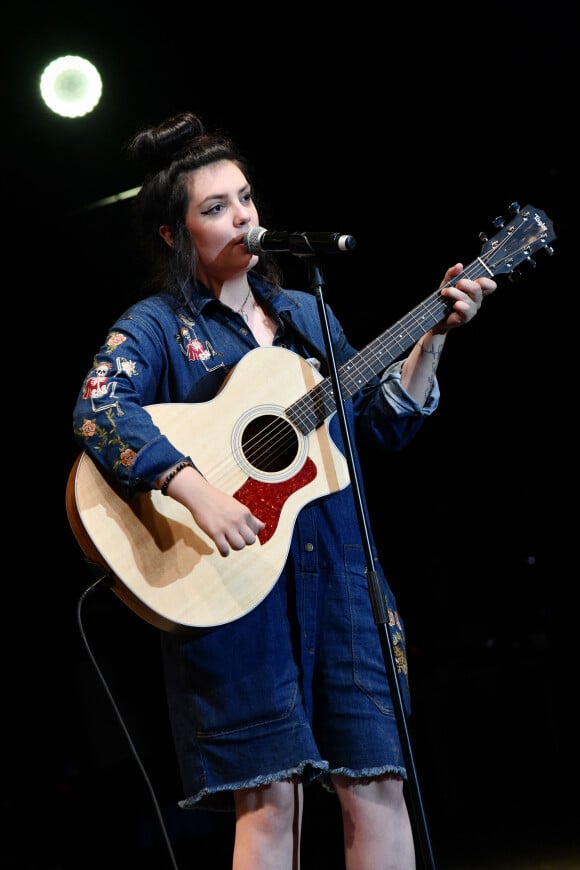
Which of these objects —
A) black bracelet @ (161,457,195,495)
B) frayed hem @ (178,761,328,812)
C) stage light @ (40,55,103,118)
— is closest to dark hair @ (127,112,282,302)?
black bracelet @ (161,457,195,495)

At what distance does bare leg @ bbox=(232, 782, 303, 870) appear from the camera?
184cm

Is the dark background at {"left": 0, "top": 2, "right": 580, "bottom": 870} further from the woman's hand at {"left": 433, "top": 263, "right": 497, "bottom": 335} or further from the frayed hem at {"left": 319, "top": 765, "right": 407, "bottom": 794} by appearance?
the woman's hand at {"left": 433, "top": 263, "right": 497, "bottom": 335}

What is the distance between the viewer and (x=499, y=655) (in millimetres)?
5566

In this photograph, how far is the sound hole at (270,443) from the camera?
6.71ft

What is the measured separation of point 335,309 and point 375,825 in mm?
4005

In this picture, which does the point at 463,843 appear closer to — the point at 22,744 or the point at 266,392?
the point at 22,744

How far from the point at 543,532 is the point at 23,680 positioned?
3.50 metres

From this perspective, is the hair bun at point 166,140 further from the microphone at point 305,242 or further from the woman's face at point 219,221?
the microphone at point 305,242

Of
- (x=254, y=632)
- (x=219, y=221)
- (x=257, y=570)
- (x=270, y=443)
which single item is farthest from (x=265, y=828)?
(x=219, y=221)

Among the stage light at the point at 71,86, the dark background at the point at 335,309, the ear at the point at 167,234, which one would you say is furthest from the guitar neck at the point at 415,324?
the stage light at the point at 71,86

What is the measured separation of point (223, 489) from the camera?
6.42ft

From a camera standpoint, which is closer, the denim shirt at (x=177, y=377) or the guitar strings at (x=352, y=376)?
the denim shirt at (x=177, y=377)

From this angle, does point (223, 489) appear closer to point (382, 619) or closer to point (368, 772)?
point (382, 619)

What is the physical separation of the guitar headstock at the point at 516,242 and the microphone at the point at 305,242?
582 millimetres
